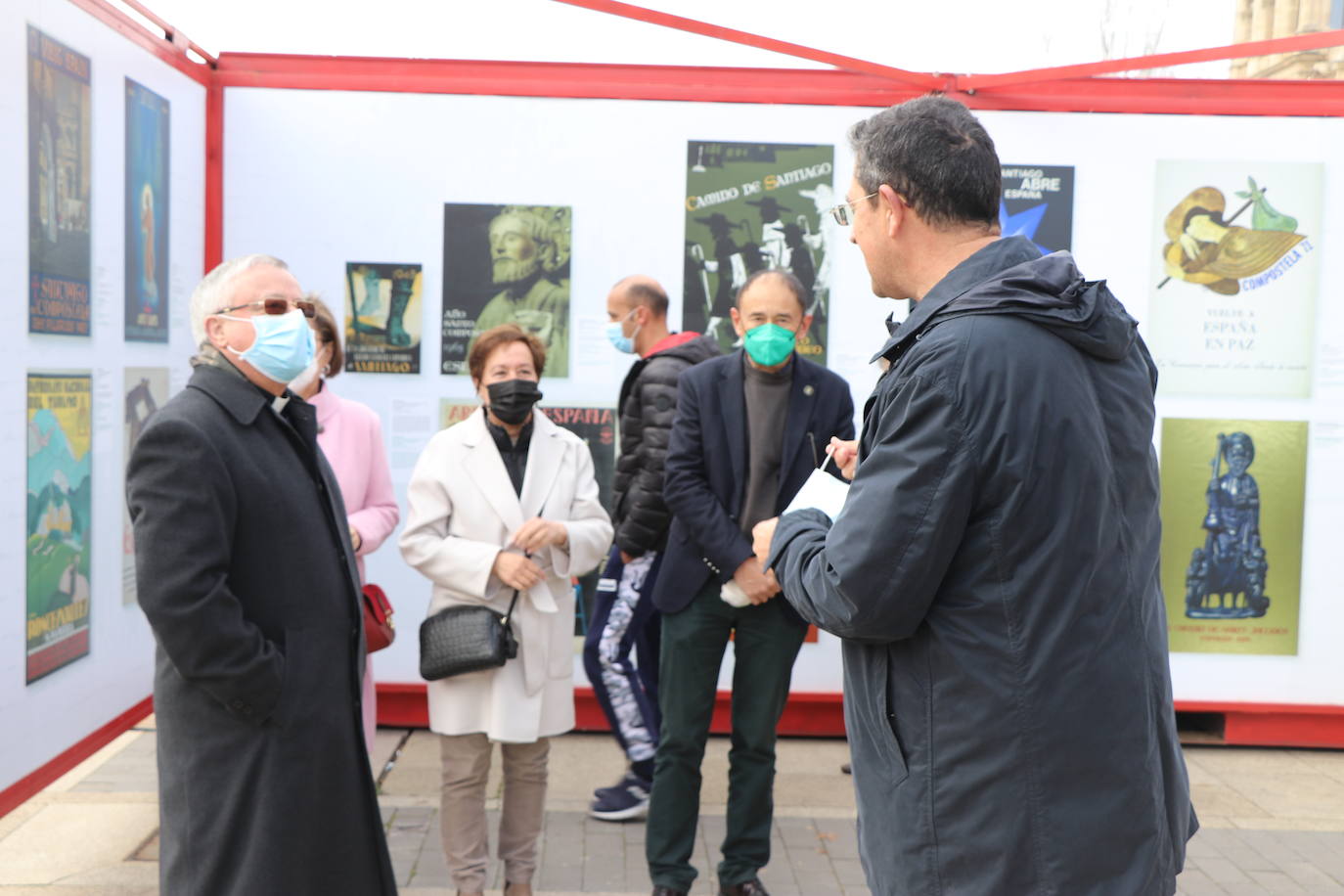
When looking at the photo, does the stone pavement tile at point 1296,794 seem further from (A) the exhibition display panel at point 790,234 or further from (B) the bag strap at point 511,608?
(B) the bag strap at point 511,608

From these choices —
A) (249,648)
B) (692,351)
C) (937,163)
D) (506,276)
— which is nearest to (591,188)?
(506,276)

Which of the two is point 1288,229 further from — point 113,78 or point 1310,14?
point 1310,14

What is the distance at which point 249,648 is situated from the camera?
2.59 m

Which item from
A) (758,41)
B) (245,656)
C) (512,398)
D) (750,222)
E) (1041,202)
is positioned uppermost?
(758,41)

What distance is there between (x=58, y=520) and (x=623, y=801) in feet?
7.63

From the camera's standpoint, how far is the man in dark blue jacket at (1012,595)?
6.28ft

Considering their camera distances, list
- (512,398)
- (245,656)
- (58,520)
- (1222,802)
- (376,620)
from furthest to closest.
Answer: (1222,802) < (58,520) < (512,398) < (376,620) < (245,656)

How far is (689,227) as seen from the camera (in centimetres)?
589

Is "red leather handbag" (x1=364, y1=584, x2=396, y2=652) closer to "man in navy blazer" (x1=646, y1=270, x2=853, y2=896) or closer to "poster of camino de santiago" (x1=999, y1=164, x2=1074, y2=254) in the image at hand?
"man in navy blazer" (x1=646, y1=270, x2=853, y2=896)

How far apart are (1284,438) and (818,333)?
2.24 m

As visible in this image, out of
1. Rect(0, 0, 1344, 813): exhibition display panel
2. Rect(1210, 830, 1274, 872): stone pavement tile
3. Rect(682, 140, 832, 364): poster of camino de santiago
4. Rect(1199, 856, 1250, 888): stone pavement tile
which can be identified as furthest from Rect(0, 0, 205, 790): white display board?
Rect(1210, 830, 1274, 872): stone pavement tile

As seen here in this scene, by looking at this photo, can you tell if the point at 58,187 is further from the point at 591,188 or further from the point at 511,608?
the point at 591,188

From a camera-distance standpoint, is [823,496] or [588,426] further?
[588,426]

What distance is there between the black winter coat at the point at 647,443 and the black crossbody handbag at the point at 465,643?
0.84m
